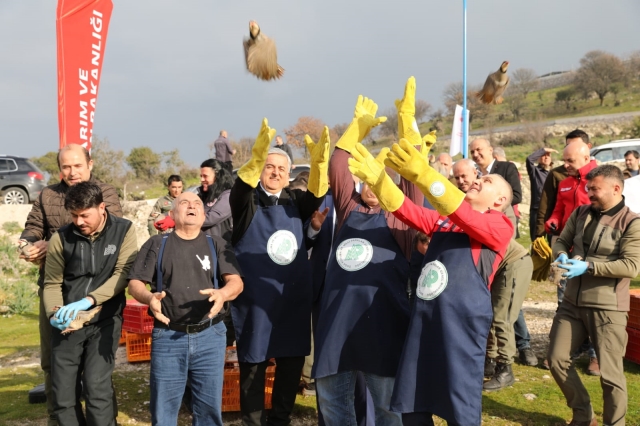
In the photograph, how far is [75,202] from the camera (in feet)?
12.1

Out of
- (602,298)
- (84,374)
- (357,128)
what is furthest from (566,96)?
(84,374)

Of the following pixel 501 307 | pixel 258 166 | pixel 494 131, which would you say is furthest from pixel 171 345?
pixel 494 131

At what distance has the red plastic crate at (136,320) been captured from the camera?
19.0 feet

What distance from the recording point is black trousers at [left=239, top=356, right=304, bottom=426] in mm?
4020

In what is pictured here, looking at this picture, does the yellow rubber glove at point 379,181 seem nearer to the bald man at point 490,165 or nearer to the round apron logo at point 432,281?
the round apron logo at point 432,281

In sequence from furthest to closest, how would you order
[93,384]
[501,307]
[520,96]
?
[520,96] < [501,307] < [93,384]

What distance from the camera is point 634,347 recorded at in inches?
227

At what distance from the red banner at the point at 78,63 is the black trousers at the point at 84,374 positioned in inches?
111

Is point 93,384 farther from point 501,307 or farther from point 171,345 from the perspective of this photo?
point 501,307

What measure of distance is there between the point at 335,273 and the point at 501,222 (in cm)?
99

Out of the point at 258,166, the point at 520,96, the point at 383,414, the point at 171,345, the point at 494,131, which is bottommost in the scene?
the point at 383,414

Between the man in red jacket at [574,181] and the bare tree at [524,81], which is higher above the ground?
the bare tree at [524,81]

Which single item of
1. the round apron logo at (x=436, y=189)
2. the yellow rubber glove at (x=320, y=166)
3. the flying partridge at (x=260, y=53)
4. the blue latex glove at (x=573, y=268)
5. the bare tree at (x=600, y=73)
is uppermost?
the bare tree at (x=600, y=73)

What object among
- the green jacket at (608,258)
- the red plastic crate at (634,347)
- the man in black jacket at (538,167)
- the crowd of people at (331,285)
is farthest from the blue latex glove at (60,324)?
the man in black jacket at (538,167)
